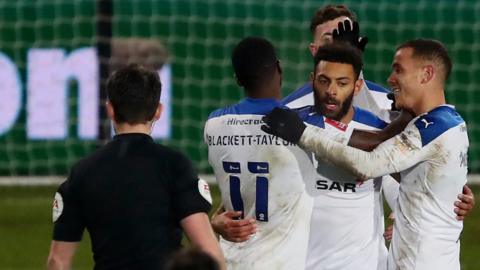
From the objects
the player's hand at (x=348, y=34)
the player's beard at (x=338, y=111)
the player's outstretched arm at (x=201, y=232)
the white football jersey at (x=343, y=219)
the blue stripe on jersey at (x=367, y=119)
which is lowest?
the white football jersey at (x=343, y=219)

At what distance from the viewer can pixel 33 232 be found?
13.0 m

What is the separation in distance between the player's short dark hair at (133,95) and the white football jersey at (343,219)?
1346 mm

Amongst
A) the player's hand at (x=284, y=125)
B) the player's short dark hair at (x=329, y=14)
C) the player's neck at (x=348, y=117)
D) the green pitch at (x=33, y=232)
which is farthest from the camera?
the green pitch at (x=33, y=232)

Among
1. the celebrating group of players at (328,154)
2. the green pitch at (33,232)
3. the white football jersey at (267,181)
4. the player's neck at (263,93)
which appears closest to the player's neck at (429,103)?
the celebrating group of players at (328,154)

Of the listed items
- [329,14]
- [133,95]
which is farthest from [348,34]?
[133,95]

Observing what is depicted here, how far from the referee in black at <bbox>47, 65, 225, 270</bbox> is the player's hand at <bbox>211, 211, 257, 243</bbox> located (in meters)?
0.83

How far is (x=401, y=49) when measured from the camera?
21.7 feet

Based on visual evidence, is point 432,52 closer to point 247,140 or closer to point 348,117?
point 348,117

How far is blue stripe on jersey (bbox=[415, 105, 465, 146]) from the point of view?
6379mm

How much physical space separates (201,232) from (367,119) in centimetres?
158

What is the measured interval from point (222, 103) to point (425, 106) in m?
9.10

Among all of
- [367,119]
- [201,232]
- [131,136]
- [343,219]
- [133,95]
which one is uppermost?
[133,95]

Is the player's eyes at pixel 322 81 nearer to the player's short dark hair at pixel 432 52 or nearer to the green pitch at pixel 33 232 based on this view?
the player's short dark hair at pixel 432 52

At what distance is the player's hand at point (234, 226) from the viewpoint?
6453mm
